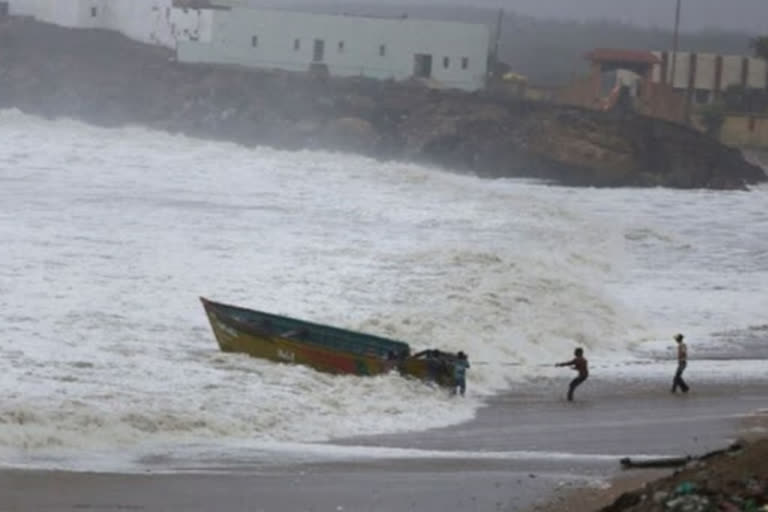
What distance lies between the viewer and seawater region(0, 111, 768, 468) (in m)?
19.9

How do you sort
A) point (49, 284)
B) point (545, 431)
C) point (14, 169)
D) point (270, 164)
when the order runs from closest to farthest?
point (545, 431), point (49, 284), point (14, 169), point (270, 164)

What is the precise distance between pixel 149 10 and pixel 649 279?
5446 centimetres

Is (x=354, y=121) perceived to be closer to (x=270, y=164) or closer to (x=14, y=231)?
(x=270, y=164)

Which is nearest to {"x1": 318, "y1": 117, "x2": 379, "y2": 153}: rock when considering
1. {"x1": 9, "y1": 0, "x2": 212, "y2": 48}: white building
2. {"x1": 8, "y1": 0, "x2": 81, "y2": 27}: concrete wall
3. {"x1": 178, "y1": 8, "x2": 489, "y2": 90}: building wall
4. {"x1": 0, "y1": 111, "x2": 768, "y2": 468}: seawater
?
{"x1": 178, "y1": 8, "x2": 489, "y2": 90}: building wall

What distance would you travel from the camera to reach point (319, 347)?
22.8m

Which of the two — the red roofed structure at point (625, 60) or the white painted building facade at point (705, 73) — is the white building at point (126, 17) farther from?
the white painted building facade at point (705, 73)

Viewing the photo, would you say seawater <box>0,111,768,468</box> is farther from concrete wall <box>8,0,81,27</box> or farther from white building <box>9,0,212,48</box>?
concrete wall <box>8,0,81,27</box>

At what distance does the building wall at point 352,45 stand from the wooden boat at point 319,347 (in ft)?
191

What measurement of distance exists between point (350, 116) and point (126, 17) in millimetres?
17422

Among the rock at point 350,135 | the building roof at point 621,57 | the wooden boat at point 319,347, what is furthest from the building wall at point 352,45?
the wooden boat at point 319,347

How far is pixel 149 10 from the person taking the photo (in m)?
88.9

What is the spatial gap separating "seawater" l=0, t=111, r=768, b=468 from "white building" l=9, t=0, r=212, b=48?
25.2 metres

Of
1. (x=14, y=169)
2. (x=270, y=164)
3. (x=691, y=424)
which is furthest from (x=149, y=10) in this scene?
(x=691, y=424)

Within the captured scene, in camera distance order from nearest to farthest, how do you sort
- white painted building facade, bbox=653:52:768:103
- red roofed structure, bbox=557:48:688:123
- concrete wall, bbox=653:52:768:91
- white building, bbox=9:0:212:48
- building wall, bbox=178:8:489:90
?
building wall, bbox=178:8:489:90
red roofed structure, bbox=557:48:688:123
white building, bbox=9:0:212:48
white painted building facade, bbox=653:52:768:103
concrete wall, bbox=653:52:768:91
